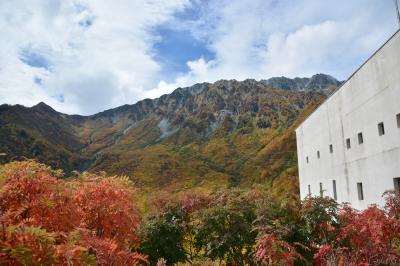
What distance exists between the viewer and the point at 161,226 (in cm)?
1142

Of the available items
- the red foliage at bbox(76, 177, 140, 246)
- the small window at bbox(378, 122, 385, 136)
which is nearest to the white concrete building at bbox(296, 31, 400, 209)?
the small window at bbox(378, 122, 385, 136)

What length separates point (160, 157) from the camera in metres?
92.6

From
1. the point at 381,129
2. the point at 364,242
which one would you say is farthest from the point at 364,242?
the point at 381,129

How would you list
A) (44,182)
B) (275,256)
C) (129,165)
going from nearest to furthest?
(44,182) < (275,256) < (129,165)

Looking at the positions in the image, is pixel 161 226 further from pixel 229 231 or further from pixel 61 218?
pixel 61 218

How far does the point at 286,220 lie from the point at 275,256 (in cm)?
297

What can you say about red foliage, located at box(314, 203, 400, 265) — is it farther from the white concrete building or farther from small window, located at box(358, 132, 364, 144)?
small window, located at box(358, 132, 364, 144)

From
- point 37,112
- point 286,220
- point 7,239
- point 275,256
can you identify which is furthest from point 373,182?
point 37,112

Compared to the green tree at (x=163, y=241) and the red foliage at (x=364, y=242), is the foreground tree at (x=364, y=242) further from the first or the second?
the green tree at (x=163, y=241)

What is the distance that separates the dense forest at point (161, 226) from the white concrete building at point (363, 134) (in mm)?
1766

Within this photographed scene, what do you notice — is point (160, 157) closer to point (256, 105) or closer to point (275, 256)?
point (256, 105)

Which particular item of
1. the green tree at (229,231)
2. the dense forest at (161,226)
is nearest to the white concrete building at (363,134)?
the dense forest at (161,226)

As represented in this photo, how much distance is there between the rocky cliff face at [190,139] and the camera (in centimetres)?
7657

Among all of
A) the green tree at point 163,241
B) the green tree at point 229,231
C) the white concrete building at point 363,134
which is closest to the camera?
the green tree at point 229,231
